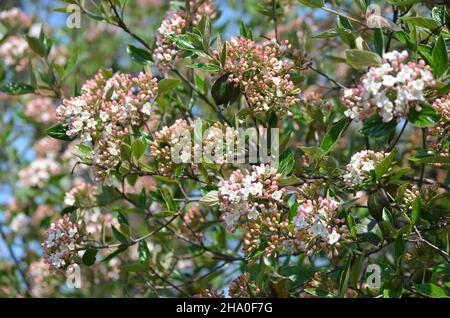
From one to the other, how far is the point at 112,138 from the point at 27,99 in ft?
9.05

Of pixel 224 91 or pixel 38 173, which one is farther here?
pixel 38 173

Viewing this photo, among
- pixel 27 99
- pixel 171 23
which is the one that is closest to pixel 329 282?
pixel 171 23

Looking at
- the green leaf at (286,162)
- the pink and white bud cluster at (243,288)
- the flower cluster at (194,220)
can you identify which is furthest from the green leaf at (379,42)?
the flower cluster at (194,220)

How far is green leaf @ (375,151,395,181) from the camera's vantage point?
6.03 ft

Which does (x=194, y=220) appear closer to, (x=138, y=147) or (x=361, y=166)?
(x=138, y=147)

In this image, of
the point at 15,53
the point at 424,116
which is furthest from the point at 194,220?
the point at 15,53

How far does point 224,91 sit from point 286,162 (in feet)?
1.05

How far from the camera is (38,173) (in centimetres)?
418

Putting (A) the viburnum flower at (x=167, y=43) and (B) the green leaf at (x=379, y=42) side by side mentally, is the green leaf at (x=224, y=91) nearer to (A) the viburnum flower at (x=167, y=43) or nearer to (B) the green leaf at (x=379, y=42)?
(A) the viburnum flower at (x=167, y=43)

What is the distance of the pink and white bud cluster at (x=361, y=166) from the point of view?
6.22 feet

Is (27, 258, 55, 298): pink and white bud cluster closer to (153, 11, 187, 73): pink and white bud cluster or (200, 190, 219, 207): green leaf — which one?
(153, 11, 187, 73): pink and white bud cluster

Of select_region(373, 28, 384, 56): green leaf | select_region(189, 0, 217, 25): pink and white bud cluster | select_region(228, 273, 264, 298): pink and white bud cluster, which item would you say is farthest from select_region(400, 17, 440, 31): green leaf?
select_region(228, 273, 264, 298): pink and white bud cluster

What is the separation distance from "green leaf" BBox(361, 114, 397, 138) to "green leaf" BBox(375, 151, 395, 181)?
7.9 inches

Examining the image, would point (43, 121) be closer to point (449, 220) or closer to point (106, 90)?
point (106, 90)
